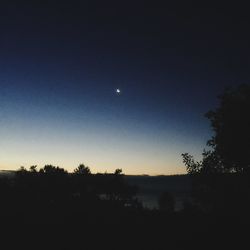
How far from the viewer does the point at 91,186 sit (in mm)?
79812

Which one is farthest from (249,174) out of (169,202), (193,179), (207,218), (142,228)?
(169,202)

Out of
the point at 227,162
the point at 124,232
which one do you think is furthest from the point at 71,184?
the point at 124,232

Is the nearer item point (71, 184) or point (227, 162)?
point (227, 162)

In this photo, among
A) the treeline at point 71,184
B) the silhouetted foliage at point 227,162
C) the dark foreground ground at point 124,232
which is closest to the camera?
the dark foreground ground at point 124,232

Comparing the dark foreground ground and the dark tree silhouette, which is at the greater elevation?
the dark tree silhouette

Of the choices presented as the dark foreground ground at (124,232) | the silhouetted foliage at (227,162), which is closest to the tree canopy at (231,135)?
the silhouetted foliage at (227,162)

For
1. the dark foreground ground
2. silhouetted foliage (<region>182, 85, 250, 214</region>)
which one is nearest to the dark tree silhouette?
silhouetted foliage (<region>182, 85, 250, 214</region>)

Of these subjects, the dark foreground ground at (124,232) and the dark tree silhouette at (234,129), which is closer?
the dark foreground ground at (124,232)

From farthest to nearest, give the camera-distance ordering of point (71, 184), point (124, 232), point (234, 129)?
point (71, 184)
point (234, 129)
point (124, 232)

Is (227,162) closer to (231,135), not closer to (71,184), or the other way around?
(231,135)

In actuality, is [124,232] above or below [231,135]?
below

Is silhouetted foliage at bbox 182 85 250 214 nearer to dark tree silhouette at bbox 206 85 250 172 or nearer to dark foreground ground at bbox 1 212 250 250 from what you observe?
dark tree silhouette at bbox 206 85 250 172

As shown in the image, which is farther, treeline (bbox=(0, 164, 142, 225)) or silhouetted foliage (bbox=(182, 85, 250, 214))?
treeline (bbox=(0, 164, 142, 225))

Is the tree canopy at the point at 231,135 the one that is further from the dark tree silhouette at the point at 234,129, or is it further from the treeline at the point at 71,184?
the treeline at the point at 71,184
